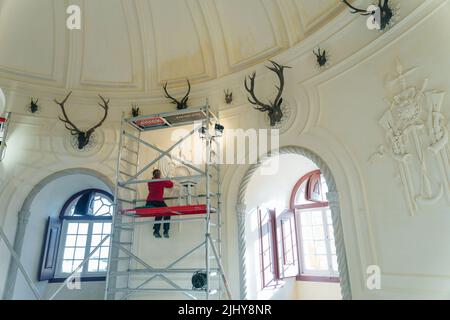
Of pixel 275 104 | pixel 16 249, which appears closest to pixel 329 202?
pixel 275 104

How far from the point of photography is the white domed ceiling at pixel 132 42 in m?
4.58

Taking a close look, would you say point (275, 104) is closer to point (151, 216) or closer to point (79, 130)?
point (151, 216)

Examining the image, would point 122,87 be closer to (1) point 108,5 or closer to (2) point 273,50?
(1) point 108,5

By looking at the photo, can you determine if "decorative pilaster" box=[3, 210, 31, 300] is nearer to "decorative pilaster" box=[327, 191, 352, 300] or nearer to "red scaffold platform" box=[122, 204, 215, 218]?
"red scaffold platform" box=[122, 204, 215, 218]

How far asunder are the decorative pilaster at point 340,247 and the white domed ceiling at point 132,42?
2.38 meters

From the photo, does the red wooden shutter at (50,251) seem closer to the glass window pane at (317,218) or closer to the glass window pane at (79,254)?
the glass window pane at (79,254)

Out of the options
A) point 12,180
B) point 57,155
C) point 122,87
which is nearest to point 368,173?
point 122,87

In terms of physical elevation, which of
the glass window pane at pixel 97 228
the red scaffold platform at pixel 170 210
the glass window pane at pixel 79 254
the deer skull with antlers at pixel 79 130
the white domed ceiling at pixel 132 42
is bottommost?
the glass window pane at pixel 79 254

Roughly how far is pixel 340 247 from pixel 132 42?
4.67 meters

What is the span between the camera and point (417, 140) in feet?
8.83

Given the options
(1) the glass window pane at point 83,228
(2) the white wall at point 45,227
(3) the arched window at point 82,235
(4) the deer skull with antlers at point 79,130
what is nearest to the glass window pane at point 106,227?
(3) the arched window at point 82,235

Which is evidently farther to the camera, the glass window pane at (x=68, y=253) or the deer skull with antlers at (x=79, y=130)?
the glass window pane at (x=68, y=253)

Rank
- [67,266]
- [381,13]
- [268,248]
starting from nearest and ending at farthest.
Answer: [381,13] < [268,248] < [67,266]

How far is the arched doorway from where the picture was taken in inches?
125
